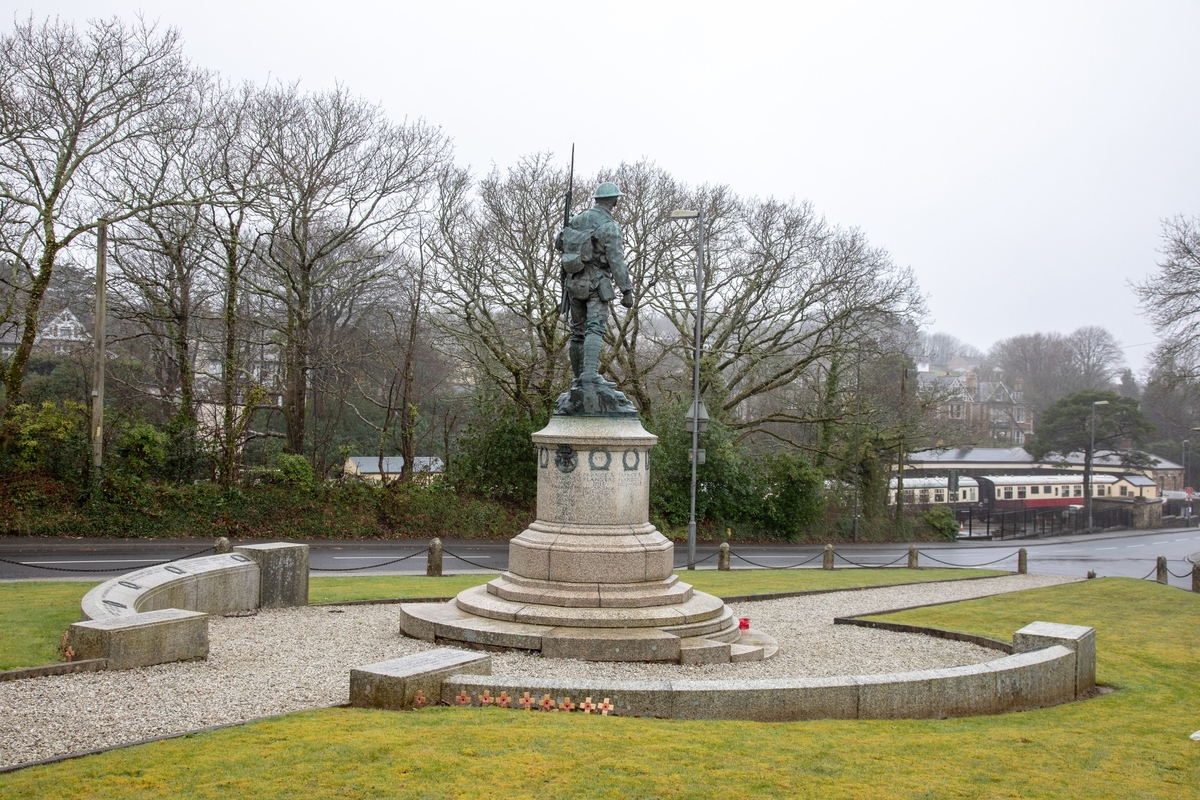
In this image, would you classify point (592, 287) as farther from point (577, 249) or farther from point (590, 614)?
point (590, 614)

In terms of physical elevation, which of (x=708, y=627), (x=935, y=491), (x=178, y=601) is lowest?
(x=708, y=627)

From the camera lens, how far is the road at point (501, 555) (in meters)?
19.2

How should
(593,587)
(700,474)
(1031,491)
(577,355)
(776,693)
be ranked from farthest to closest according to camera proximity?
(1031,491) → (700,474) → (577,355) → (593,587) → (776,693)

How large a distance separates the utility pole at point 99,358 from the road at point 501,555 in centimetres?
208

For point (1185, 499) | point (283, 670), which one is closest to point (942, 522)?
point (1185, 499)

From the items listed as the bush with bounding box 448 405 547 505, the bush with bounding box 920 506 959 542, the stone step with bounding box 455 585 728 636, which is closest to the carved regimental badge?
the stone step with bounding box 455 585 728 636

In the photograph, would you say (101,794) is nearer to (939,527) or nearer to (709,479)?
(709,479)

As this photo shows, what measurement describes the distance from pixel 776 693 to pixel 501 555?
58.7 ft

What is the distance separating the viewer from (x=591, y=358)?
11.5 metres

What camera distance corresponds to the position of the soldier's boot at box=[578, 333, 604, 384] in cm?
1138

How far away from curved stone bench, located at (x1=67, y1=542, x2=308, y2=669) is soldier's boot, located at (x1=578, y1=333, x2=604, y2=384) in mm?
4683

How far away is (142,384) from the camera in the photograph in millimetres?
29922

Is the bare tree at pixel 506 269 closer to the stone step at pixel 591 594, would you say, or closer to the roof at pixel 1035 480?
the stone step at pixel 591 594

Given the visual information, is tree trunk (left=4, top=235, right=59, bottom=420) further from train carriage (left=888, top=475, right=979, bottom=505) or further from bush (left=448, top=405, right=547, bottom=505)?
train carriage (left=888, top=475, right=979, bottom=505)
